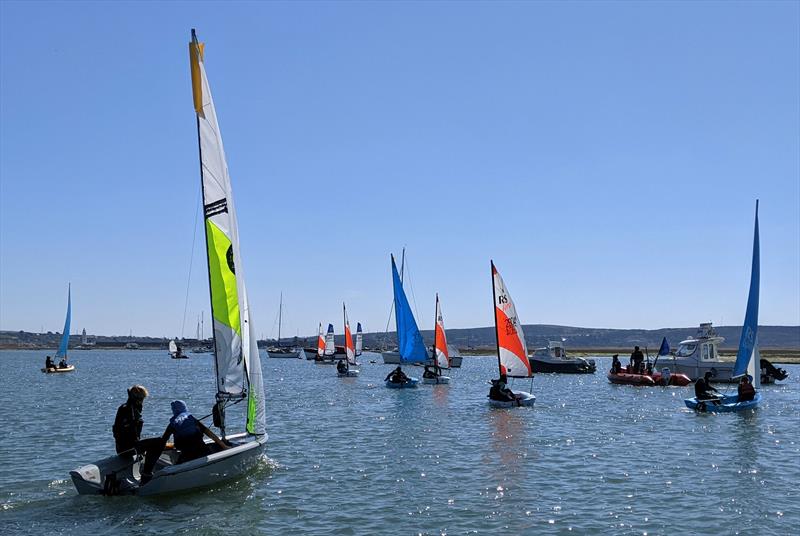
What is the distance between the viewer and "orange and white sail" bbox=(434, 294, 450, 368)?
50.8 meters

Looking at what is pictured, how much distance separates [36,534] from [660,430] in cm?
2064

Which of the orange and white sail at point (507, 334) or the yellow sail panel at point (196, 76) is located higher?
the yellow sail panel at point (196, 76)

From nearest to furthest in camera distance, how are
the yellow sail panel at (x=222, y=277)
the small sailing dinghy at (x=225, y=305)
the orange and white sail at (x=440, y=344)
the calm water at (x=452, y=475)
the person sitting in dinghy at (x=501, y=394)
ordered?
the calm water at (x=452, y=475)
the small sailing dinghy at (x=225, y=305)
the yellow sail panel at (x=222, y=277)
the person sitting in dinghy at (x=501, y=394)
the orange and white sail at (x=440, y=344)

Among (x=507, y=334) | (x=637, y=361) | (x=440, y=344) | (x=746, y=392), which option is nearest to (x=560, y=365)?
(x=637, y=361)

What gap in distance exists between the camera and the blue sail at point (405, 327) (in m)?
46.2

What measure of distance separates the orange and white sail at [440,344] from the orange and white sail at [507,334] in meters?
14.6

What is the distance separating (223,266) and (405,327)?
30.1 m

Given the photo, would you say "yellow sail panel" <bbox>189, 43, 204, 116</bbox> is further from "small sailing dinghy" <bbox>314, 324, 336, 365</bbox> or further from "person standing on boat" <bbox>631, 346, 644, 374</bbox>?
"small sailing dinghy" <bbox>314, 324, 336, 365</bbox>

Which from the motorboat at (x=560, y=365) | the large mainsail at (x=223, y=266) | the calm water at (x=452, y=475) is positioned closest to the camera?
the calm water at (x=452, y=475)

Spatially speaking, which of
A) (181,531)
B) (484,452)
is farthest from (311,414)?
(181,531)

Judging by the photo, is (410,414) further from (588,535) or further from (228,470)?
(588,535)

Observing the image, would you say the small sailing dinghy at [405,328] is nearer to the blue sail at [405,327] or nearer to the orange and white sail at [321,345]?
the blue sail at [405,327]

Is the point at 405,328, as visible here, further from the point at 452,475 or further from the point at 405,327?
the point at 452,475

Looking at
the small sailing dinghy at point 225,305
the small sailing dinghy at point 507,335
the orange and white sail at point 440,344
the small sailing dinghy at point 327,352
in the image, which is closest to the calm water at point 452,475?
the small sailing dinghy at point 225,305
